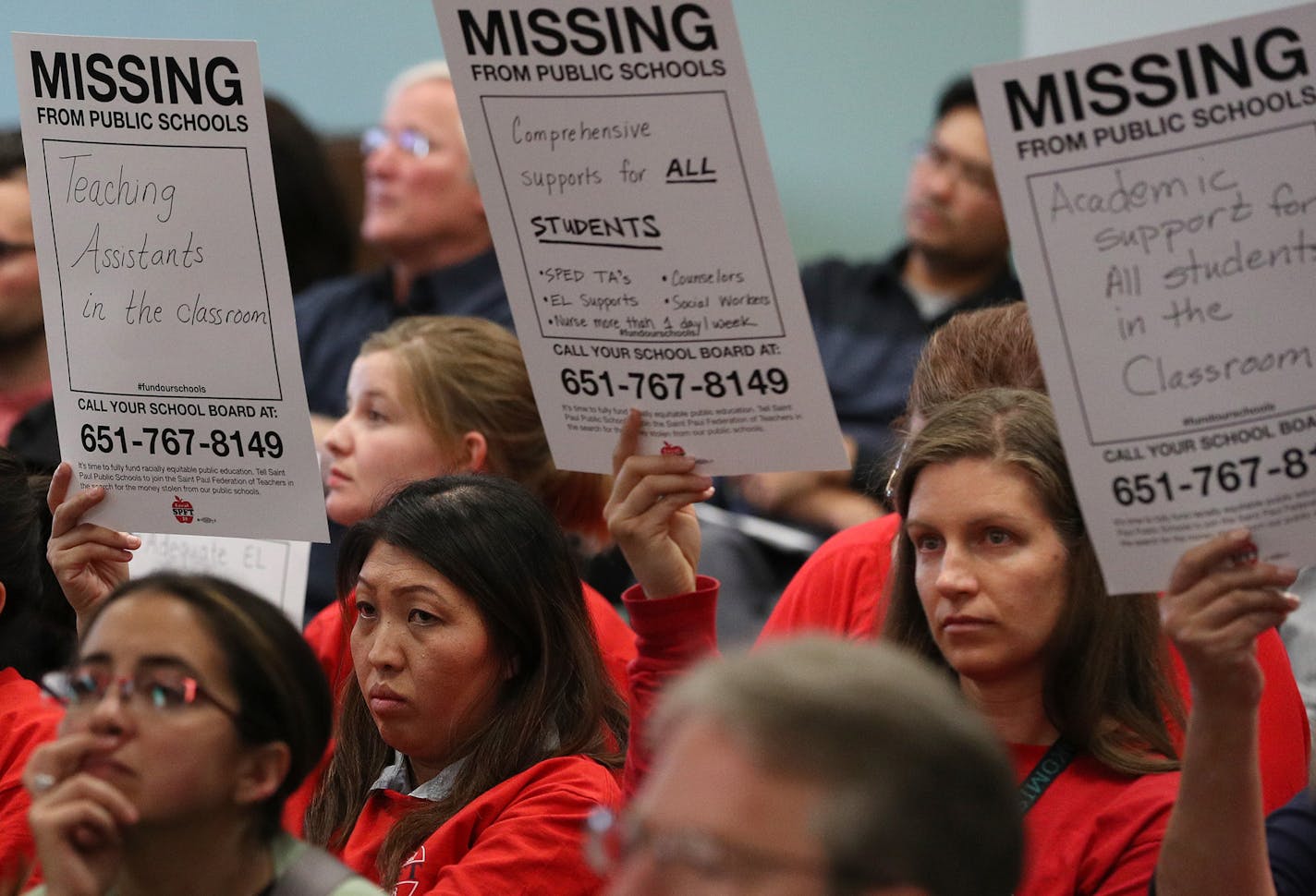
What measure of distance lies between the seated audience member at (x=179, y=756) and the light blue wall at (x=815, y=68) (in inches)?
211

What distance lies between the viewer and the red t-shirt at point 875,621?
2.60 metres


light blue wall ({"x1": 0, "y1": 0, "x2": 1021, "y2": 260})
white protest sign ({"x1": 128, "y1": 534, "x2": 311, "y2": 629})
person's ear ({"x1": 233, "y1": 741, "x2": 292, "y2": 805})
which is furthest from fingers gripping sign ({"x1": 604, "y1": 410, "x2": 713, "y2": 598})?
light blue wall ({"x1": 0, "y1": 0, "x2": 1021, "y2": 260})

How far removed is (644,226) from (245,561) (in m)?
1.41

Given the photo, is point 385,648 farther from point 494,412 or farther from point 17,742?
point 494,412

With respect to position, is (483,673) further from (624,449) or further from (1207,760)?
(1207,760)

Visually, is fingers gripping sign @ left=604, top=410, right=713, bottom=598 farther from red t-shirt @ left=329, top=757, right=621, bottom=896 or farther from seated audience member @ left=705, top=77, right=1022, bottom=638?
seated audience member @ left=705, top=77, right=1022, bottom=638

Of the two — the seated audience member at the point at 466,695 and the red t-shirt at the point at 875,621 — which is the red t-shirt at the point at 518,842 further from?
the red t-shirt at the point at 875,621

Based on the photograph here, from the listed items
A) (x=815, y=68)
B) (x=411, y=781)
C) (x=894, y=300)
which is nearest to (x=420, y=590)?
(x=411, y=781)

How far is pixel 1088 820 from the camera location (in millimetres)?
2340

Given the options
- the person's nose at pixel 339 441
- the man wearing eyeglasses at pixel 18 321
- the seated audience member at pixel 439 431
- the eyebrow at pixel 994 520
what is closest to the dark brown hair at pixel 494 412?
the seated audience member at pixel 439 431

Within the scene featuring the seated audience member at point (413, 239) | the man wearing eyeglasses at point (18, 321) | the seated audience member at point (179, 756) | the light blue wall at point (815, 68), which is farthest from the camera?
the light blue wall at point (815, 68)

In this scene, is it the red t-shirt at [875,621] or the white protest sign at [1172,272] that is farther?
the red t-shirt at [875,621]

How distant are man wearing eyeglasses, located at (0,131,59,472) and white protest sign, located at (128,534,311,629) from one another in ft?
3.26

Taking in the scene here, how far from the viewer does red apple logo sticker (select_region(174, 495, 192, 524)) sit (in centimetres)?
282
